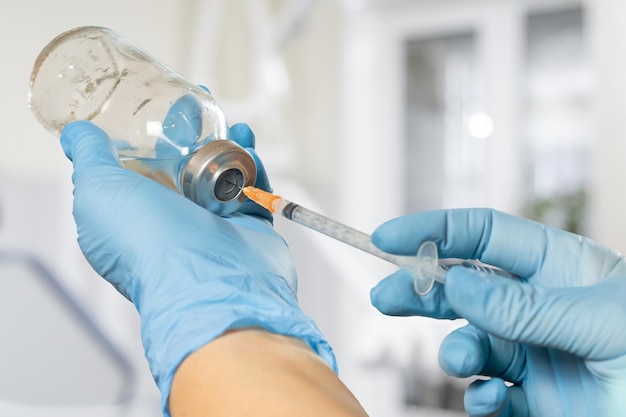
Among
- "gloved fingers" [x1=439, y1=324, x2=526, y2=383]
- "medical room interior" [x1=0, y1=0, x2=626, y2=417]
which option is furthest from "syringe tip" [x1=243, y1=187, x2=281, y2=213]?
"medical room interior" [x1=0, y1=0, x2=626, y2=417]

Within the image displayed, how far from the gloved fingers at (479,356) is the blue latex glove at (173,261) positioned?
0.13m

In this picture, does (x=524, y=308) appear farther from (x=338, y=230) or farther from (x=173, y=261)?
(x=173, y=261)

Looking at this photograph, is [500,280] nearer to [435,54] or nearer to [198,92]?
[198,92]

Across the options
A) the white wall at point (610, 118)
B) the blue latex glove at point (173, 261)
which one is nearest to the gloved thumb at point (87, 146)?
the blue latex glove at point (173, 261)

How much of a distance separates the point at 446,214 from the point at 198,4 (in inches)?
105

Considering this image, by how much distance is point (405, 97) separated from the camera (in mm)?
3145

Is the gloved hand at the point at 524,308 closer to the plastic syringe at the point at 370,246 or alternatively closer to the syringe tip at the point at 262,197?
the plastic syringe at the point at 370,246

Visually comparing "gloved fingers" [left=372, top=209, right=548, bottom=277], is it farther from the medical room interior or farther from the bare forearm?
the medical room interior

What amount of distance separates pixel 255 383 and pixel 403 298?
20 centimetres

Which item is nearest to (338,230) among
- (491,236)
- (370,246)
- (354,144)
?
(370,246)

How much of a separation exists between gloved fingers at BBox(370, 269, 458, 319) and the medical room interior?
1.22 metres

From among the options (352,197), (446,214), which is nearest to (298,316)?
(446,214)

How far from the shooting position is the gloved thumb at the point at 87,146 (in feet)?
2.61

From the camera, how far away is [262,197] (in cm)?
79
